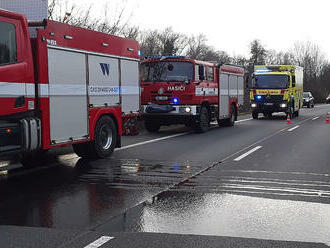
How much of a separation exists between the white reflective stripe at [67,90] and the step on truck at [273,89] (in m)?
18.1

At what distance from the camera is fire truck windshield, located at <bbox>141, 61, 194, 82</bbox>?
1630cm

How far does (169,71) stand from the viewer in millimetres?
16422

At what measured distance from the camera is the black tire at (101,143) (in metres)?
10.2

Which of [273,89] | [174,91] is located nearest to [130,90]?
[174,91]

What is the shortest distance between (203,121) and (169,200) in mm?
10964

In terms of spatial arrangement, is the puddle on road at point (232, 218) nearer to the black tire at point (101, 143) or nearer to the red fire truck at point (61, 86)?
the red fire truck at point (61, 86)

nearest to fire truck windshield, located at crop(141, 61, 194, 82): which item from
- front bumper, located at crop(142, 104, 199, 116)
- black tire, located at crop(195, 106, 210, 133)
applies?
front bumper, located at crop(142, 104, 199, 116)

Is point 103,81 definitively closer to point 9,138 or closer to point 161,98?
point 9,138

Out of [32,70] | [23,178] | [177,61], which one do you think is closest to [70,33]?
[32,70]

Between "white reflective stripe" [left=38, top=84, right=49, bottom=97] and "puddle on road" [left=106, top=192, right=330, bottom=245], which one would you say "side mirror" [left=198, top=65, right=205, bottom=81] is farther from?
"puddle on road" [left=106, top=192, right=330, bottom=245]

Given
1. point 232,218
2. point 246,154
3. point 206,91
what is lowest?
point 232,218

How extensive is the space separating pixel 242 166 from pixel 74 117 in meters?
3.50

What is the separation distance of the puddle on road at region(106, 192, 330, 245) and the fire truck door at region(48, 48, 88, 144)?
3017mm

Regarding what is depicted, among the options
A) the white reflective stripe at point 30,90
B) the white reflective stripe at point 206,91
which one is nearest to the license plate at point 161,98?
the white reflective stripe at point 206,91
